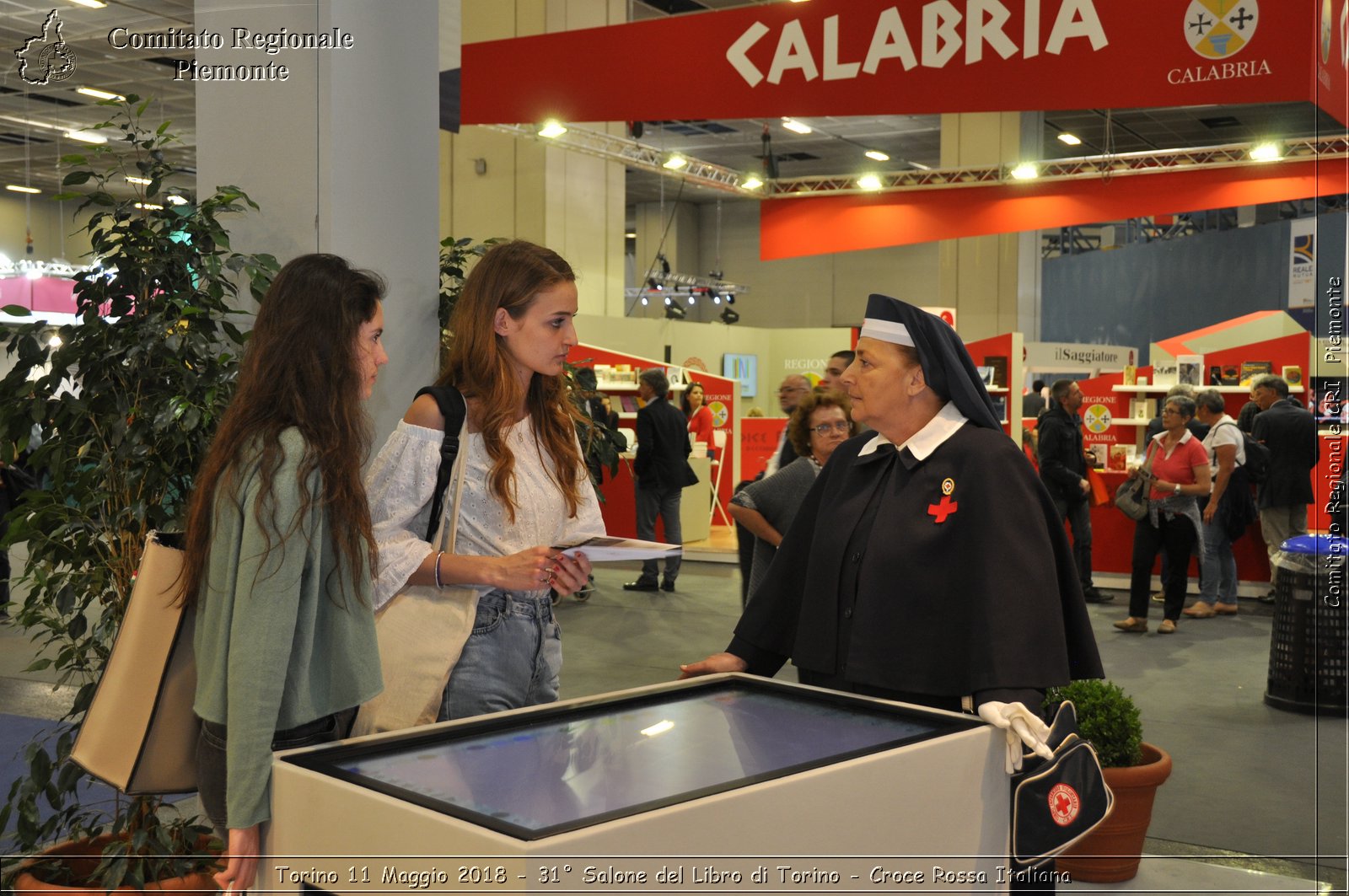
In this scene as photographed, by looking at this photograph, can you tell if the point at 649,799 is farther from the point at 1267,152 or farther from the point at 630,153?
the point at 630,153

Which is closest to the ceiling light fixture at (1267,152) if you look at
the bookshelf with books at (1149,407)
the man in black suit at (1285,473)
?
the bookshelf with books at (1149,407)

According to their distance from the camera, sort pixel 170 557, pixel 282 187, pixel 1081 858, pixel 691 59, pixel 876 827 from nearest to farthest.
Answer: pixel 876 827 < pixel 170 557 < pixel 282 187 < pixel 1081 858 < pixel 691 59

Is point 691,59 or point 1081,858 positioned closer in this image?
point 1081,858

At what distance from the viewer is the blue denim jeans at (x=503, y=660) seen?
1951mm

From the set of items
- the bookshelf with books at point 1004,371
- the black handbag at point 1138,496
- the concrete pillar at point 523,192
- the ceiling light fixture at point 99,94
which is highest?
the concrete pillar at point 523,192

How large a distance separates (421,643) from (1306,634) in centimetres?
511

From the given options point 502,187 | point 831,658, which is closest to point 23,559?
point 831,658

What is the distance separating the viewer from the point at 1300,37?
5121mm

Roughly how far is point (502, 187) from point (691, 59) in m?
7.32

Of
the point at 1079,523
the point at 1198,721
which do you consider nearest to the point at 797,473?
the point at 1198,721

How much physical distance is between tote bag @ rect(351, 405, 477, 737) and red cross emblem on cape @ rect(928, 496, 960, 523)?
76 centimetres

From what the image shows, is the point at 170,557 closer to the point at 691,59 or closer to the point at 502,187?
the point at 691,59

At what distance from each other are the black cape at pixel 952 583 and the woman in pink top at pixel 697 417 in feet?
31.9

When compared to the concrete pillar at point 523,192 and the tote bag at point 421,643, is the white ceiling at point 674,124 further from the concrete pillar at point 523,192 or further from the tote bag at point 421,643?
the concrete pillar at point 523,192
